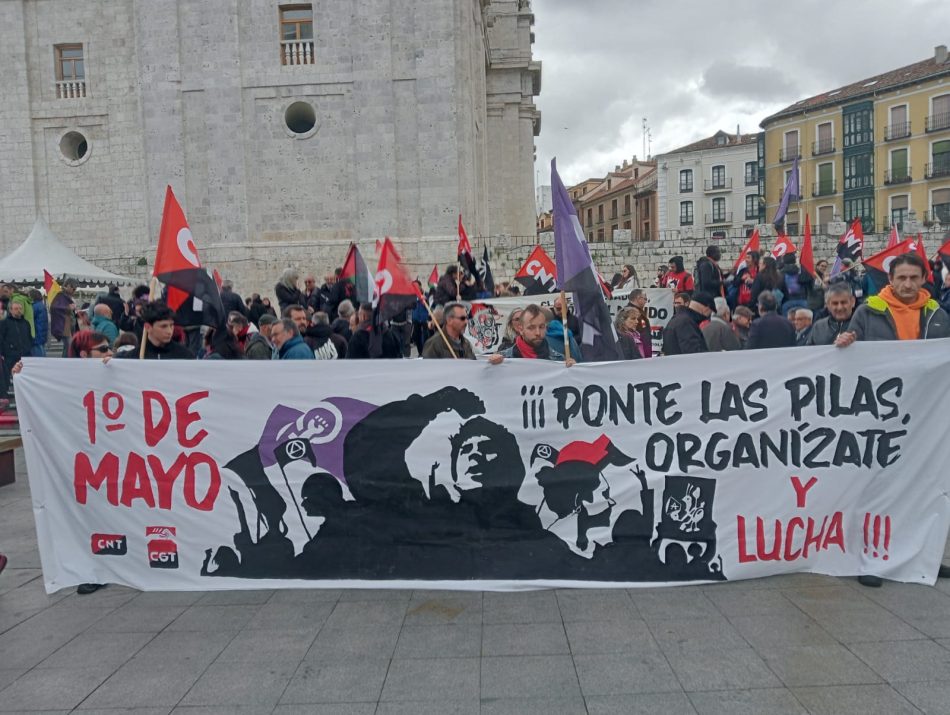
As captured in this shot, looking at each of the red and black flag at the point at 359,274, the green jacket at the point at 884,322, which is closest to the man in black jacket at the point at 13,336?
the red and black flag at the point at 359,274

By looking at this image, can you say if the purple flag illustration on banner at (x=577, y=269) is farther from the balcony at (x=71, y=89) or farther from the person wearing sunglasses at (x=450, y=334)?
the balcony at (x=71, y=89)

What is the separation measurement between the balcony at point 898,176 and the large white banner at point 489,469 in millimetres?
50685

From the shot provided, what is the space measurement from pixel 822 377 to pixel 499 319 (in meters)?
8.07

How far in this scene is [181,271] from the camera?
5621mm

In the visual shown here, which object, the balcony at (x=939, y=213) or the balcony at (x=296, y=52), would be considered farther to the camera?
the balcony at (x=939, y=213)

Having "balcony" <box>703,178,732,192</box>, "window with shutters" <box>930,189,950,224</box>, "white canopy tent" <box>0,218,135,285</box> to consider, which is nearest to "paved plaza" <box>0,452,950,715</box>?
"white canopy tent" <box>0,218,135,285</box>

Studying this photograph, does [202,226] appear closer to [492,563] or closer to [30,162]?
[30,162]

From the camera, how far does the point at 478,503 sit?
4570 mm

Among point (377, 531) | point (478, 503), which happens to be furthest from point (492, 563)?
point (377, 531)

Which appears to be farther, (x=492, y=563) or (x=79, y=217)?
(x=79, y=217)

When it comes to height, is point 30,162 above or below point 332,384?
above

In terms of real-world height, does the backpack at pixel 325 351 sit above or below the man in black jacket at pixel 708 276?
below

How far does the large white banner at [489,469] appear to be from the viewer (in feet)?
14.8

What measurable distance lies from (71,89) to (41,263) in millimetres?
12503
